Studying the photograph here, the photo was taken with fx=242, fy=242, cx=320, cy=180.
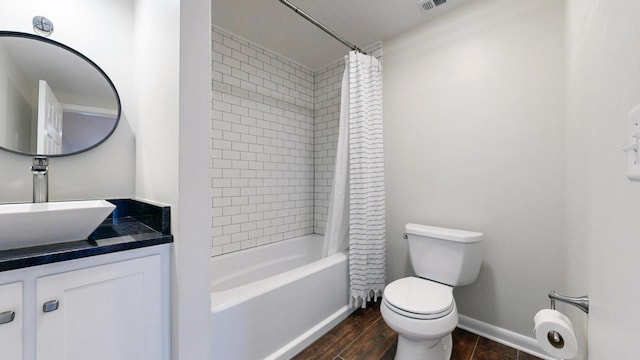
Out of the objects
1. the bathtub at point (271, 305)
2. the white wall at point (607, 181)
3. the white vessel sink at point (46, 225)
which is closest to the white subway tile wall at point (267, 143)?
the bathtub at point (271, 305)

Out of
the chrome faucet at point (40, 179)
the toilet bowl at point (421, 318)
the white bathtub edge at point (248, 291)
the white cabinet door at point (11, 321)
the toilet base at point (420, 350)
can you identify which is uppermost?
the chrome faucet at point (40, 179)

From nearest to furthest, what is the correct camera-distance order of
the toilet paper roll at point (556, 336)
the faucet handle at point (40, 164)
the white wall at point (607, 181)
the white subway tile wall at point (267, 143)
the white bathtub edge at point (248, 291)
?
the white wall at point (607, 181) < the toilet paper roll at point (556, 336) < the faucet handle at point (40, 164) < the white bathtub edge at point (248, 291) < the white subway tile wall at point (267, 143)

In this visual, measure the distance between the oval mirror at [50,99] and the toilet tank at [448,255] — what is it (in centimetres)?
214

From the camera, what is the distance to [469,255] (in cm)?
160

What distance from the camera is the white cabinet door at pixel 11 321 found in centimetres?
72

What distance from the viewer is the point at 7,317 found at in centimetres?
72

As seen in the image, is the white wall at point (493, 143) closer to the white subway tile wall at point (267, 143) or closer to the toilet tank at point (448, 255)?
the toilet tank at point (448, 255)

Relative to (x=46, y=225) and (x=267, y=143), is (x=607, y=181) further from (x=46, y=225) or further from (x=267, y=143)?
(x=267, y=143)

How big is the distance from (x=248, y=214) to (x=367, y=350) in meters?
1.53

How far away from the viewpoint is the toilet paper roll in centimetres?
86

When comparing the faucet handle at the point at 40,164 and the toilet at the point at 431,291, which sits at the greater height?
the faucet handle at the point at 40,164

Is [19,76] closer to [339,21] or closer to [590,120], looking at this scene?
[339,21]

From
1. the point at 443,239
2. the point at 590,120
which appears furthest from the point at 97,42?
the point at 443,239

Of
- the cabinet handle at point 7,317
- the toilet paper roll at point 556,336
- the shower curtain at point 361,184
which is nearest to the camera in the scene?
the cabinet handle at point 7,317
